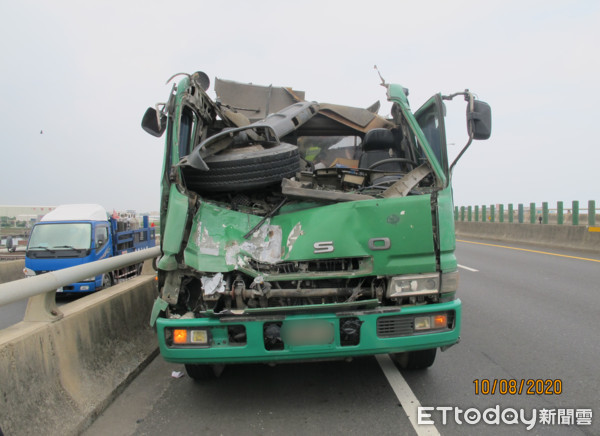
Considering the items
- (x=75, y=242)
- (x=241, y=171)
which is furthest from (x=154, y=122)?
(x=75, y=242)

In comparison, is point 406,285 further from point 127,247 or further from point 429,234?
point 127,247

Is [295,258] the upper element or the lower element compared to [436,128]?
lower

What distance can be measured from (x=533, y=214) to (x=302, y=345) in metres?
23.0

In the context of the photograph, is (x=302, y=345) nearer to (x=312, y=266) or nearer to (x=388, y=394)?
(x=312, y=266)

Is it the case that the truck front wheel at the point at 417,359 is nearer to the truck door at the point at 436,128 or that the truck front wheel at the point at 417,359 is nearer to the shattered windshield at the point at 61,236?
the truck door at the point at 436,128

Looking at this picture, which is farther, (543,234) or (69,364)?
(543,234)

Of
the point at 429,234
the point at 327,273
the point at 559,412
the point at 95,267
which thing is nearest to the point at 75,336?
the point at 95,267

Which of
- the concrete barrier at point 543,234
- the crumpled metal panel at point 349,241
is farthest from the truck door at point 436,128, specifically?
the concrete barrier at point 543,234

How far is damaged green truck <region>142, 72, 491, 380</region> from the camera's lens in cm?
291

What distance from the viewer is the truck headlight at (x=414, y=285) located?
3.03m

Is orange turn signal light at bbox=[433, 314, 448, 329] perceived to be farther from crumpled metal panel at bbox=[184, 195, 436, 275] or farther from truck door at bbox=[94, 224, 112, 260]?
truck door at bbox=[94, 224, 112, 260]

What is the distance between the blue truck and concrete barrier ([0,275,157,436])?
602cm

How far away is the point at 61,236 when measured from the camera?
10.2 m

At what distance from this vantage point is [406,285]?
9.96 feet
